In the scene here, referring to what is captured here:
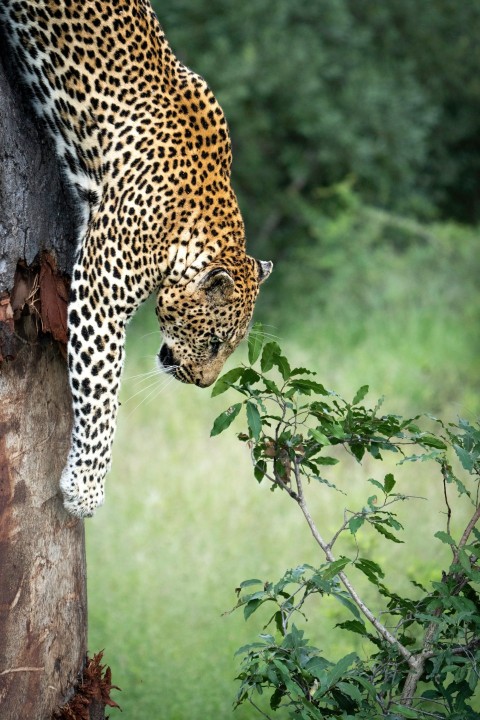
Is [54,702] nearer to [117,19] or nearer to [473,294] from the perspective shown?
[117,19]

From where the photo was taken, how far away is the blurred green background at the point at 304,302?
7.94 meters

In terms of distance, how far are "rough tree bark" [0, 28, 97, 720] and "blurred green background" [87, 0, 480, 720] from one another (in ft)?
6.56

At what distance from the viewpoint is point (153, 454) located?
35.8ft

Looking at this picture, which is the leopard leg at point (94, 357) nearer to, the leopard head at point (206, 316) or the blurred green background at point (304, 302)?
the leopard head at point (206, 316)

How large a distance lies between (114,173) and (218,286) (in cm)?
73

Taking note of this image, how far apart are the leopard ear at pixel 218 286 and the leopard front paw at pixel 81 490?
100 centimetres

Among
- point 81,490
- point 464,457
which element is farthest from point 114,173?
point 464,457

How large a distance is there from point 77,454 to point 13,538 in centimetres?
47

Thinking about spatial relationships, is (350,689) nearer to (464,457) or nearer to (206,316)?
(464,457)

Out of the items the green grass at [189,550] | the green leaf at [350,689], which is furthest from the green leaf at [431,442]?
the green grass at [189,550]

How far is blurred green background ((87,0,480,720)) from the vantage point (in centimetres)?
794

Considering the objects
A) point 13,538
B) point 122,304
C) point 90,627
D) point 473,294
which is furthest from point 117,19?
point 473,294

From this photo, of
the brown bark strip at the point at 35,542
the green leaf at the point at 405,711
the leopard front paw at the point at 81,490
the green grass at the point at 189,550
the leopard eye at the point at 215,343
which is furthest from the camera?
the green grass at the point at 189,550

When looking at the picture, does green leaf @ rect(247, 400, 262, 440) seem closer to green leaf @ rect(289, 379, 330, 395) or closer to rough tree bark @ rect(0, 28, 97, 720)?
green leaf @ rect(289, 379, 330, 395)
